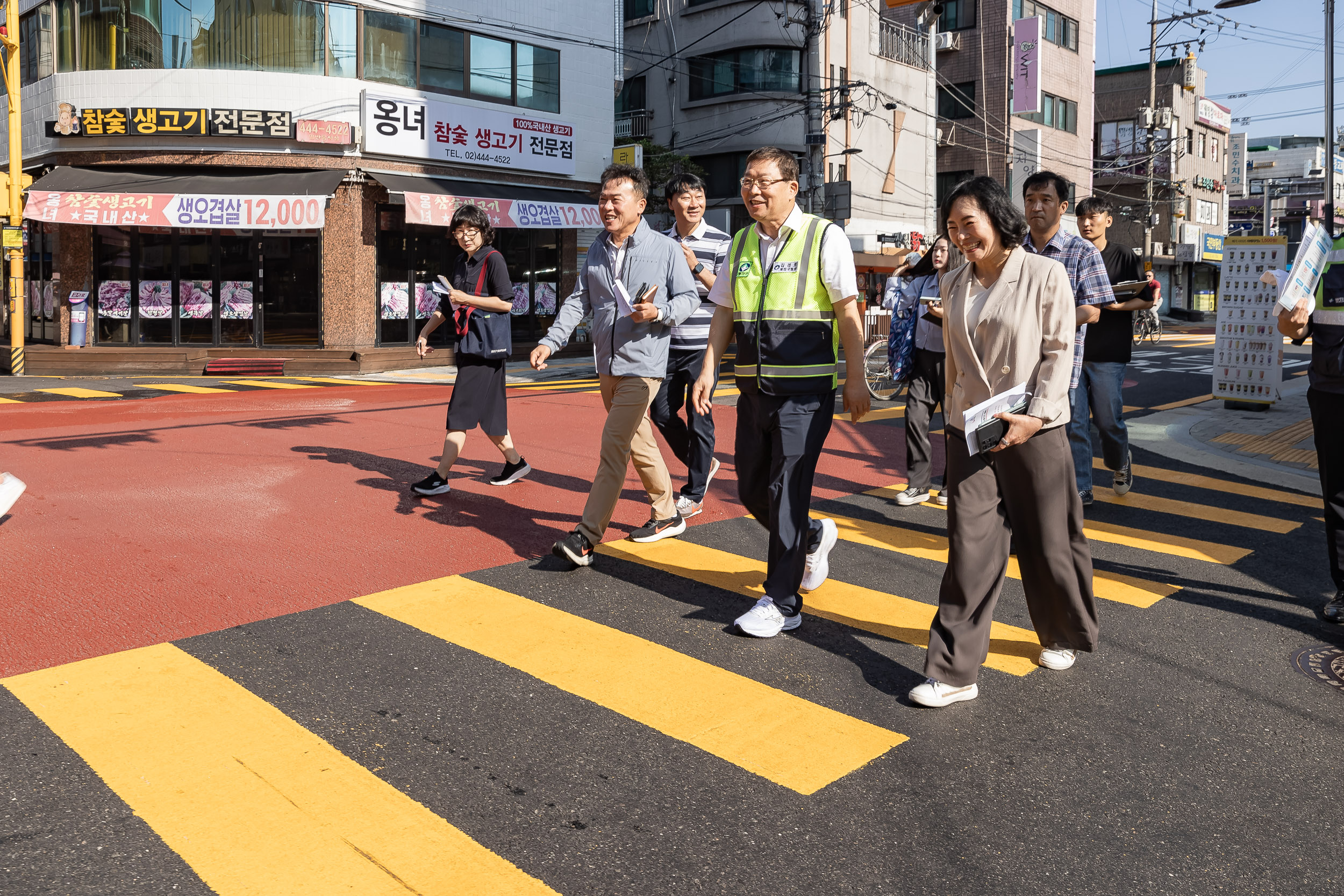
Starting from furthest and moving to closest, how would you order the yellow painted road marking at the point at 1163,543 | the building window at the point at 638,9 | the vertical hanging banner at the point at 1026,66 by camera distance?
the vertical hanging banner at the point at 1026,66, the building window at the point at 638,9, the yellow painted road marking at the point at 1163,543

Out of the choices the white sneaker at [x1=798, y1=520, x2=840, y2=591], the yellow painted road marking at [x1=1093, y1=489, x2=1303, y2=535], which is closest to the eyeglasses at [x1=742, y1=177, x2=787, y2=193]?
the white sneaker at [x1=798, y1=520, x2=840, y2=591]

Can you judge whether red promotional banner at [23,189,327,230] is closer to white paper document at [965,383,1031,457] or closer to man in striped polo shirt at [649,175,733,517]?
man in striped polo shirt at [649,175,733,517]

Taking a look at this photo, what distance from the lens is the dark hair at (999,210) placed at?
383cm

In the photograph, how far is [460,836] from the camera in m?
3.00

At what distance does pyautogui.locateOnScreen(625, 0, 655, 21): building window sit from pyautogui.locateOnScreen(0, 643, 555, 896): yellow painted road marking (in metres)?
35.4

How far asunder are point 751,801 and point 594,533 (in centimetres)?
262

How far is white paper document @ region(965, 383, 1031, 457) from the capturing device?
3852 millimetres

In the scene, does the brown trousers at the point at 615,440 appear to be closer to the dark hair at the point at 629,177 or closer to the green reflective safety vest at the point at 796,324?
the dark hair at the point at 629,177

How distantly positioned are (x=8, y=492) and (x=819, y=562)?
4564 mm

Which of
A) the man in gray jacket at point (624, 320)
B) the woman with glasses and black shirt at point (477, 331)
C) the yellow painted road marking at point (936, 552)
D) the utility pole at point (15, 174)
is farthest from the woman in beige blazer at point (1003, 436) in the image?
A: the utility pole at point (15, 174)

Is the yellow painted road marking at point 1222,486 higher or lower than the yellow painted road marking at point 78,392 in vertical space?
lower

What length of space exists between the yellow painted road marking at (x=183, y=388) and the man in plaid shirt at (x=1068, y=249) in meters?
12.8

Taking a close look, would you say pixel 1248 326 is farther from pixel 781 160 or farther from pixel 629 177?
pixel 781 160

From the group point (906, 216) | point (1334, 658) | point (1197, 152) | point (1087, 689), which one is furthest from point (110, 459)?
point (1197, 152)
